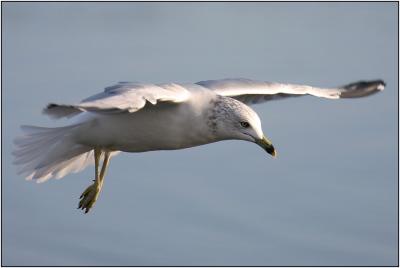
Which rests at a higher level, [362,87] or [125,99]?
[362,87]

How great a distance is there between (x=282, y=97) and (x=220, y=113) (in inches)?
50.9

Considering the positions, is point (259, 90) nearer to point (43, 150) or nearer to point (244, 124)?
point (244, 124)

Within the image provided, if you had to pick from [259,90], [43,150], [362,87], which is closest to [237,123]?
[259,90]

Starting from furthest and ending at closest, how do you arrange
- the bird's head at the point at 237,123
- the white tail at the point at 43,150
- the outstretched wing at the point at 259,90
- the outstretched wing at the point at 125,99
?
the outstretched wing at the point at 259,90
the white tail at the point at 43,150
the bird's head at the point at 237,123
the outstretched wing at the point at 125,99

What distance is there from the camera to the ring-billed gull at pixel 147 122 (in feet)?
25.1

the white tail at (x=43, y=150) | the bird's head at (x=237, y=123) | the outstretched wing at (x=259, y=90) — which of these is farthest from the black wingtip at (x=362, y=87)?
the white tail at (x=43, y=150)

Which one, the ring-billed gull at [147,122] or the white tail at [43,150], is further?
the white tail at [43,150]

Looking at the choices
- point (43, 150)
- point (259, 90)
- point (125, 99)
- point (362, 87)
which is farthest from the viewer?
point (362, 87)

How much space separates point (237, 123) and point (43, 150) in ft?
5.17

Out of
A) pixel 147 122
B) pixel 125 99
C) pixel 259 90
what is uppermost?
pixel 259 90

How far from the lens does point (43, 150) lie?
8789 millimetres

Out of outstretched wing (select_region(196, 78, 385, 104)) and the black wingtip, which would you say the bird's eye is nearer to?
outstretched wing (select_region(196, 78, 385, 104))

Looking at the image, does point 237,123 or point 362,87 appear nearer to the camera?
point 237,123

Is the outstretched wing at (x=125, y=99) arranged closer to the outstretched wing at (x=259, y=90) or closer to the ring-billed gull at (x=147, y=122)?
the ring-billed gull at (x=147, y=122)
